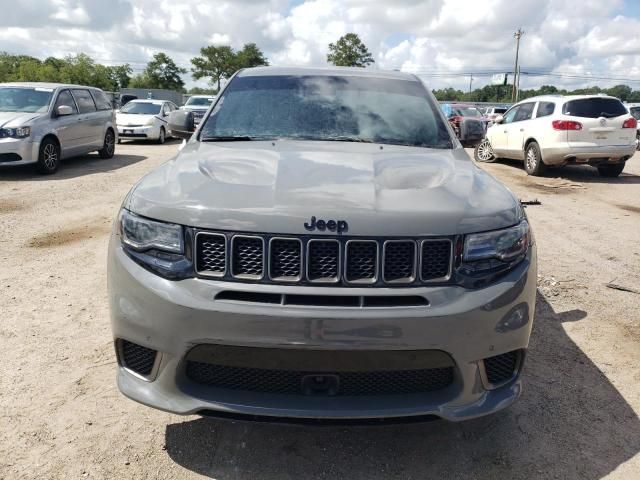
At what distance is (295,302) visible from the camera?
2.07 meters

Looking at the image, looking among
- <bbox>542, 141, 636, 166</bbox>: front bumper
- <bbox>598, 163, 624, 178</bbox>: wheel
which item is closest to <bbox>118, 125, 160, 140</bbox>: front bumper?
<bbox>542, 141, 636, 166</bbox>: front bumper

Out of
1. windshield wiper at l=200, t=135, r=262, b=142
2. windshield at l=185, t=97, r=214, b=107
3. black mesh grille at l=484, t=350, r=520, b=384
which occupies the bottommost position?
black mesh grille at l=484, t=350, r=520, b=384

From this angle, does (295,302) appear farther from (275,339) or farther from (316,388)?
(316,388)

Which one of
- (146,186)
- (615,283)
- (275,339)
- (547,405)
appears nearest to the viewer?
(275,339)

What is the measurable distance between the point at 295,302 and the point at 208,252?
15.5 inches

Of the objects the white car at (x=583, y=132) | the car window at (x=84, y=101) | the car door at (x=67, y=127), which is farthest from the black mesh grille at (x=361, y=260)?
the car window at (x=84, y=101)

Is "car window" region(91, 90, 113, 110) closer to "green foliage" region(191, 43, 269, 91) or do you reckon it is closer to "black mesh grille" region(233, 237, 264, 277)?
"black mesh grille" region(233, 237, 264, 277)

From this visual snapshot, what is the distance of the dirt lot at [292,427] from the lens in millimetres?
2430

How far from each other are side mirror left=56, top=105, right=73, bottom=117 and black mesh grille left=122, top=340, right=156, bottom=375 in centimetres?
1022

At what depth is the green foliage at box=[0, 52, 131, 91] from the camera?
65.4 meters

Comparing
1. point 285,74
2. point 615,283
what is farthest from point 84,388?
point 615,283

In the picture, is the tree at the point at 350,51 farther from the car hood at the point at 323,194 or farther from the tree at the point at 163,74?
the car hood at the point at 323,194

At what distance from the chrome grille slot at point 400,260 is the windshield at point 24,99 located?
35.2ft

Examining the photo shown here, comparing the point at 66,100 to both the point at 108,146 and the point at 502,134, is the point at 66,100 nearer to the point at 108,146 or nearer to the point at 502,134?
the point at 108,146
